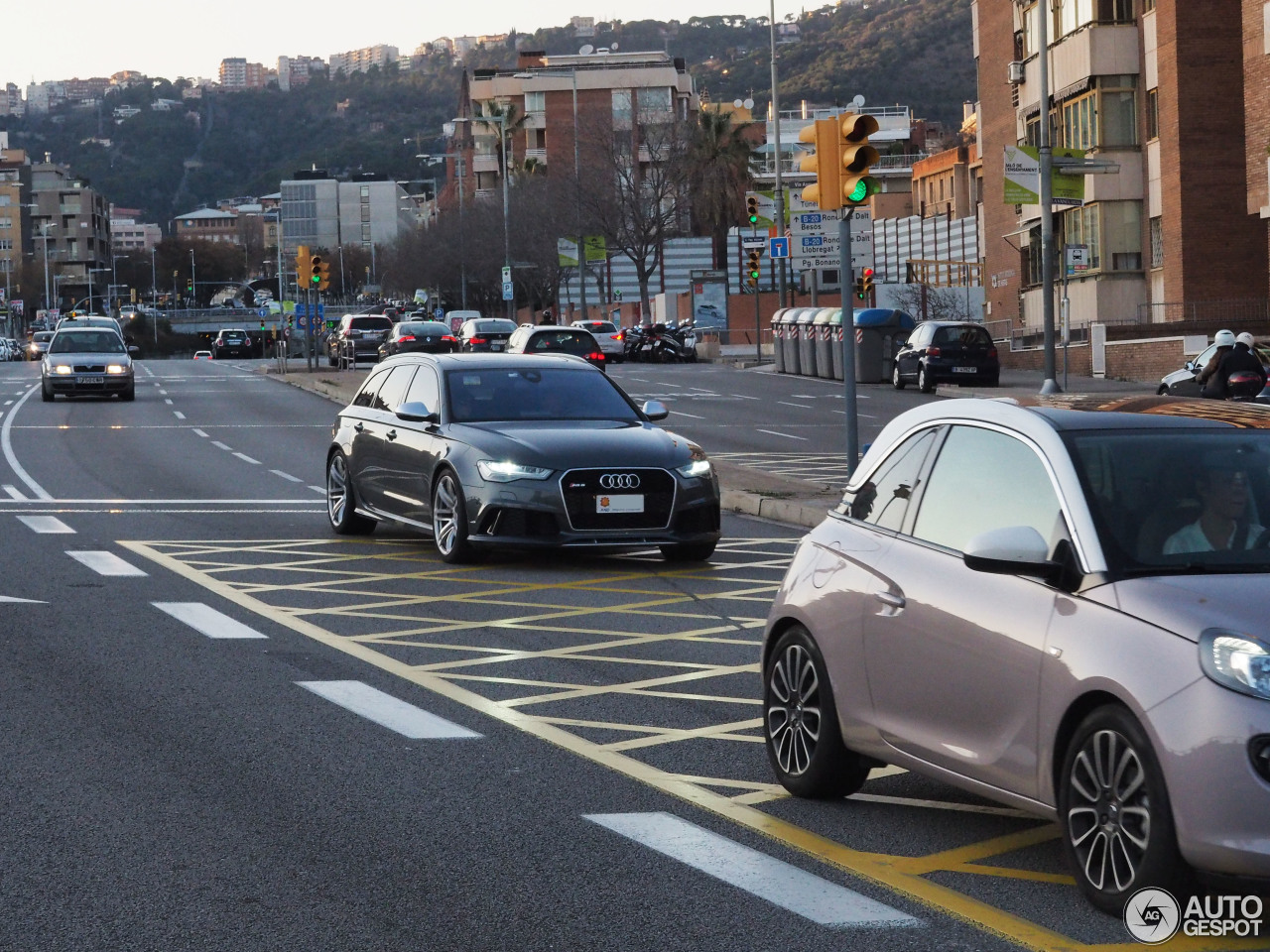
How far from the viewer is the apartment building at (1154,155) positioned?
47.9 m

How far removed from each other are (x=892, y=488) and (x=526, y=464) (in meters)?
7.34

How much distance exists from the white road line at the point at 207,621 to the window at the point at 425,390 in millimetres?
3351

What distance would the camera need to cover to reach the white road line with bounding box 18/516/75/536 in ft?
56.6

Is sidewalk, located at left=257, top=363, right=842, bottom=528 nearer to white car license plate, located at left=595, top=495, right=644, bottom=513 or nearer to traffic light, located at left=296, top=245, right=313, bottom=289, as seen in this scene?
white car license plate, located at left=595, top=495, right=644, bottom=513

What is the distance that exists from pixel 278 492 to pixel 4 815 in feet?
49.0

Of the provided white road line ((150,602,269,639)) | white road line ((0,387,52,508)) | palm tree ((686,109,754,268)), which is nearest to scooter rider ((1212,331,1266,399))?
white road line ((0,387,52,508))

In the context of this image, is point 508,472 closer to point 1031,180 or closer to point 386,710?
point 386,710

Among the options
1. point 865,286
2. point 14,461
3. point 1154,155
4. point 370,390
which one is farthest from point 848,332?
point 865,286

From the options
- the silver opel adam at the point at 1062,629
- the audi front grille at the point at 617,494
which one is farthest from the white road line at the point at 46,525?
the silver opel adam at the point at 1062,629

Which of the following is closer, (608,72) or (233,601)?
(233,601)

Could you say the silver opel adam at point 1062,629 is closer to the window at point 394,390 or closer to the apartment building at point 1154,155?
the window at point 394,390

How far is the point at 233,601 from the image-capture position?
12.6m

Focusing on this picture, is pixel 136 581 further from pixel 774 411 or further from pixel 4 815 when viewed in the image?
pixel 774 411

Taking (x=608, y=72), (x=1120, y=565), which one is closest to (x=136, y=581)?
(x=1120, y=565)
